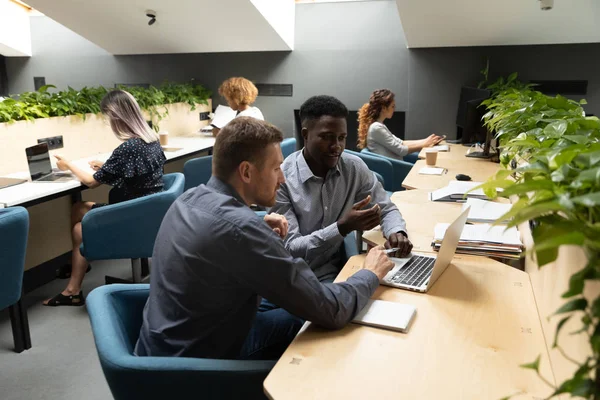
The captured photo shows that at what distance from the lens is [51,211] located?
11.7 feet

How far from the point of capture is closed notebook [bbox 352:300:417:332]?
133cm

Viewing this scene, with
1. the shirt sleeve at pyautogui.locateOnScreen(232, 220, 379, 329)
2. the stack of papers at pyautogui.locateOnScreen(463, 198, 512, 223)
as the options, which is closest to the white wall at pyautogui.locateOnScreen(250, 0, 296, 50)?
the stack of papers at pyautogui.locateOnScreen(463, 198, 512, 223)

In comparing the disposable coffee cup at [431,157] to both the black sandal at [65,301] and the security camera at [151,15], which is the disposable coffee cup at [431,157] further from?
the security camera at [151,15]

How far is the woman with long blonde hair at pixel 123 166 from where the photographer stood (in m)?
3.05

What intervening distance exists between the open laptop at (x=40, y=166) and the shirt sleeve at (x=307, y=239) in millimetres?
1766

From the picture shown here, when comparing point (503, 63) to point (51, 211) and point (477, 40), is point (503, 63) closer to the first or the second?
point (477, 40)

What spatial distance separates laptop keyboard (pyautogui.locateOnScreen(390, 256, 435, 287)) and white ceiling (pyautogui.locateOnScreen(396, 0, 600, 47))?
11.4ft

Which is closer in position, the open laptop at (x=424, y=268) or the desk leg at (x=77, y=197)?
the open laptop at (x=424, y=268)

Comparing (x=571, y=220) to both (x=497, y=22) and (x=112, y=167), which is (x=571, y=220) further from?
(x=497, y=22)

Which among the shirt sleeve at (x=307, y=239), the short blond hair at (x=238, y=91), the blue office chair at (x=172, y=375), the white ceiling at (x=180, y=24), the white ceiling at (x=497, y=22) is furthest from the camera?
the white ceiling at (x=180, y=24)

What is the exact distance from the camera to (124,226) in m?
2.73

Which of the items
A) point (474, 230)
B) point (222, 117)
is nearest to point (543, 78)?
point (222, 117)

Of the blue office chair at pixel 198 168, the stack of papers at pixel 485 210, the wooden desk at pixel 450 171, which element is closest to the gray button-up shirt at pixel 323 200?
the stack of papers at pixel 485 210

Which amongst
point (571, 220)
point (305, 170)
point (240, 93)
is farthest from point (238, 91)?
point (571, 220)
